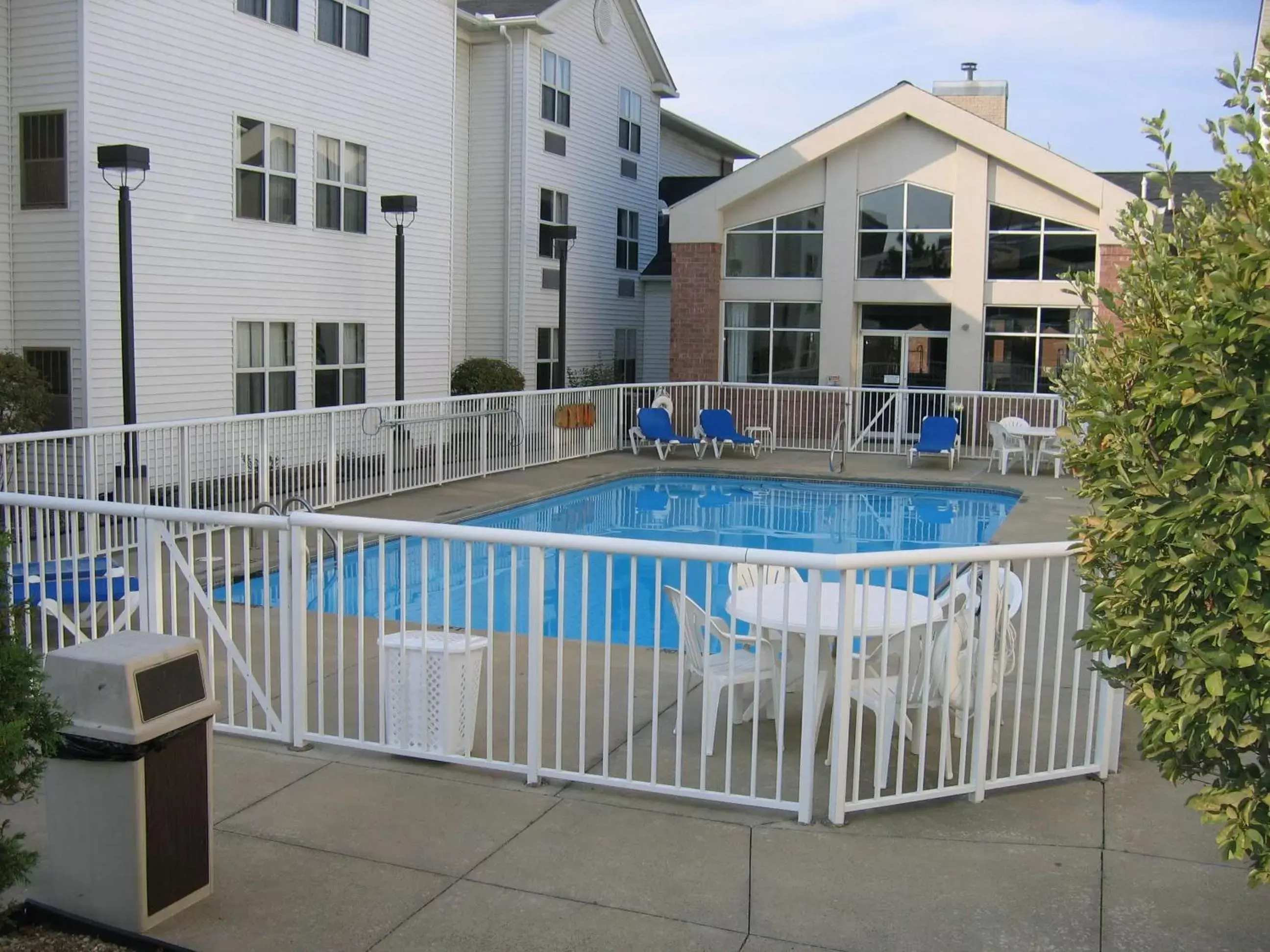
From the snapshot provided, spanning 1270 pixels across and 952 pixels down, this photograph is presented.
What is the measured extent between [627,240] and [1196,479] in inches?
987

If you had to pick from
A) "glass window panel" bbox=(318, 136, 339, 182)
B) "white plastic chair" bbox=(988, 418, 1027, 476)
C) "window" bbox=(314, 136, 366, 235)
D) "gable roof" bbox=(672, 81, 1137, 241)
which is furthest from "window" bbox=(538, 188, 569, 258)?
"white plastic chair" bbox=(988, 418, 1027, 476)

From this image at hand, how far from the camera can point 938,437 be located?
19.0 meters

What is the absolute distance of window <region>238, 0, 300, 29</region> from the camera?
1620cm

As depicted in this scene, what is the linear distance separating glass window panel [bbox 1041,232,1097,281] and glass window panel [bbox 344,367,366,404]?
12.1 metres

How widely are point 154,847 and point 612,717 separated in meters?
2.87

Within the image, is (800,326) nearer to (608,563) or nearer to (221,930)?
(608,563)

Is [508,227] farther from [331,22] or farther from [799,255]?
[331,22]

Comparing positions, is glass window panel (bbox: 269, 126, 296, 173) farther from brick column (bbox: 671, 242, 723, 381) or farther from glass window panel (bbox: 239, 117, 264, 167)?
brick column (bbox: 671, 242, 723, 381)

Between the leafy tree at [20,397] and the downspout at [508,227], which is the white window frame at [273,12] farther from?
the downspout at [508,227]

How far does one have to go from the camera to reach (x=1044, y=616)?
5238 millimetres

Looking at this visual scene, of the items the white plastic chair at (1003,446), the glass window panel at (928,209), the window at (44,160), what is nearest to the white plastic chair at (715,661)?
the window at (44,160)

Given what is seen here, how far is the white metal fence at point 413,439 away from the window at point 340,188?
10.7 feet

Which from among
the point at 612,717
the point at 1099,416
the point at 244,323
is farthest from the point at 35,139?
the point at 1099,416

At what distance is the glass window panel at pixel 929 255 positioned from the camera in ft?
75.4
